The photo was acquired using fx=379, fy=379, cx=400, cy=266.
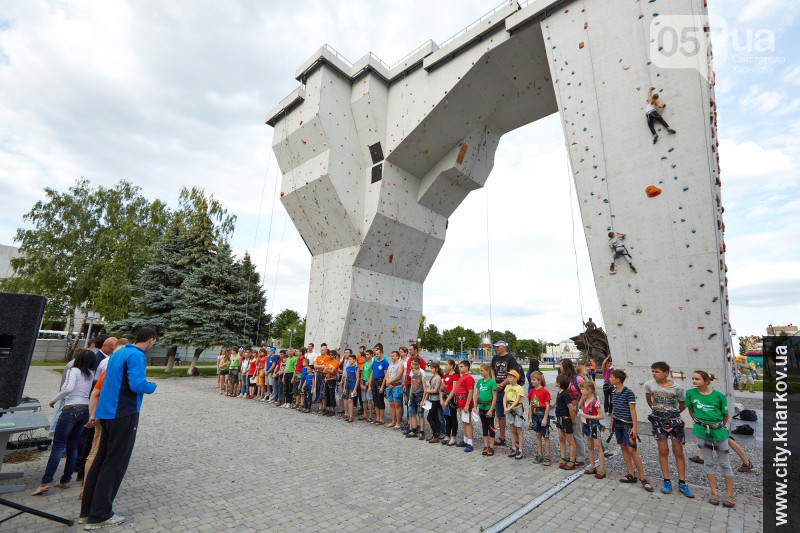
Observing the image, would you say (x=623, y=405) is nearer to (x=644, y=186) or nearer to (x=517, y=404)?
(x=517, y=404)

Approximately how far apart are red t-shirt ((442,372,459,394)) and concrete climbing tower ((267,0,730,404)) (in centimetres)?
418

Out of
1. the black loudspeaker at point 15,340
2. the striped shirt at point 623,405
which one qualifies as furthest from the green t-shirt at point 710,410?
the black loudspeaker at point 15,340

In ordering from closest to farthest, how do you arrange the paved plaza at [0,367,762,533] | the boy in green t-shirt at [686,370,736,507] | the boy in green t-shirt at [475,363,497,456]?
1. the paved plaza at [0,367,762,533]
2. the boy in green t-shirt at [686,370,736,507]
3. the boy in green t-shirt at [475,363,497,456]

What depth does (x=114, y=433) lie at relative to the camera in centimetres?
364

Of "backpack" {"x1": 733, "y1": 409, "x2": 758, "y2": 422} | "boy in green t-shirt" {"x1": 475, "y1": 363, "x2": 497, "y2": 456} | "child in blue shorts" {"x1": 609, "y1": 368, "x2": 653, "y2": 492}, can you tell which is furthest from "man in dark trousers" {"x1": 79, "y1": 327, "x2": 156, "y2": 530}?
"backpack" {"x1": 733, "y1": 409, "x2": 758, "y2": 422}

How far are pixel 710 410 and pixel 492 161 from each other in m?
12.8

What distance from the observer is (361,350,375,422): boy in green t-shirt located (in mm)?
8977

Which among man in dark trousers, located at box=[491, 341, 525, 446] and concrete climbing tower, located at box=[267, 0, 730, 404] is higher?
concrete climbing tower, located at box=[267, 0, 730, 404]

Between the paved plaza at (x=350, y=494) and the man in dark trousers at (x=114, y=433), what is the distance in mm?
245

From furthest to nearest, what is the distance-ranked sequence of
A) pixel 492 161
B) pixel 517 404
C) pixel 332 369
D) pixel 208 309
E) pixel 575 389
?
pixel 208 309 → pixel 492 161 → pixel 332 369 → pixel 517 404 → pixel 575 389

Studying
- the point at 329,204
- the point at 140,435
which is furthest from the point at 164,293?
the point at 140,435

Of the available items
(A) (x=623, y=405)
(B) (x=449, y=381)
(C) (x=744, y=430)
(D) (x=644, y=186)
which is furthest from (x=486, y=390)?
(D) (x=644, y=186)
